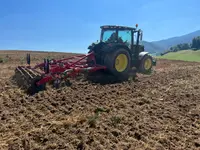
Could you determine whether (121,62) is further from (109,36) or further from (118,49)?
(109,36)

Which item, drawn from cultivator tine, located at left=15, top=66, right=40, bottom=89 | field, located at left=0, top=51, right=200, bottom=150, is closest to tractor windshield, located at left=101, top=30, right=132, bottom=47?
field, located at left=0, top=51, right=200, bottom=150

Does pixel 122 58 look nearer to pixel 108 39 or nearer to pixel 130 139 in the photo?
pixel 108 39

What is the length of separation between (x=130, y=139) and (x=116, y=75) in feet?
18.7

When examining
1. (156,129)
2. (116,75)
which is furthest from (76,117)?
(116,75)

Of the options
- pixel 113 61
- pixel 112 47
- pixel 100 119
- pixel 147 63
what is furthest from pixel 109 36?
pixel 100 119

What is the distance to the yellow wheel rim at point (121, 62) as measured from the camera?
9.43 meters

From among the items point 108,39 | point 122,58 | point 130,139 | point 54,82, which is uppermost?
point 108,39

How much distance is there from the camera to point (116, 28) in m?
9.70

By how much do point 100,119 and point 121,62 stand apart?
529cm

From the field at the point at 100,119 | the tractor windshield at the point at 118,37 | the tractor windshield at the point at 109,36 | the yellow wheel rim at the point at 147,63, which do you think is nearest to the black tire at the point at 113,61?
the tractor windshield at the point at 118,37

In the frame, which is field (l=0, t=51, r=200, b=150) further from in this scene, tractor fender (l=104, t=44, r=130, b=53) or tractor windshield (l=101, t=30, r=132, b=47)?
tractor windshield (l=101, t=30, r=132, b=47)

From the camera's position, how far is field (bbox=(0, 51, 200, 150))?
146 inches

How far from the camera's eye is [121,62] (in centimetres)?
961

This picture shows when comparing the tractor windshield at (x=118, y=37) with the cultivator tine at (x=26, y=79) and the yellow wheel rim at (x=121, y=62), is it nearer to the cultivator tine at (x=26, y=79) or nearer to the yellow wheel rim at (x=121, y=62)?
the yellow wheel rim at (x=121, y=62)
